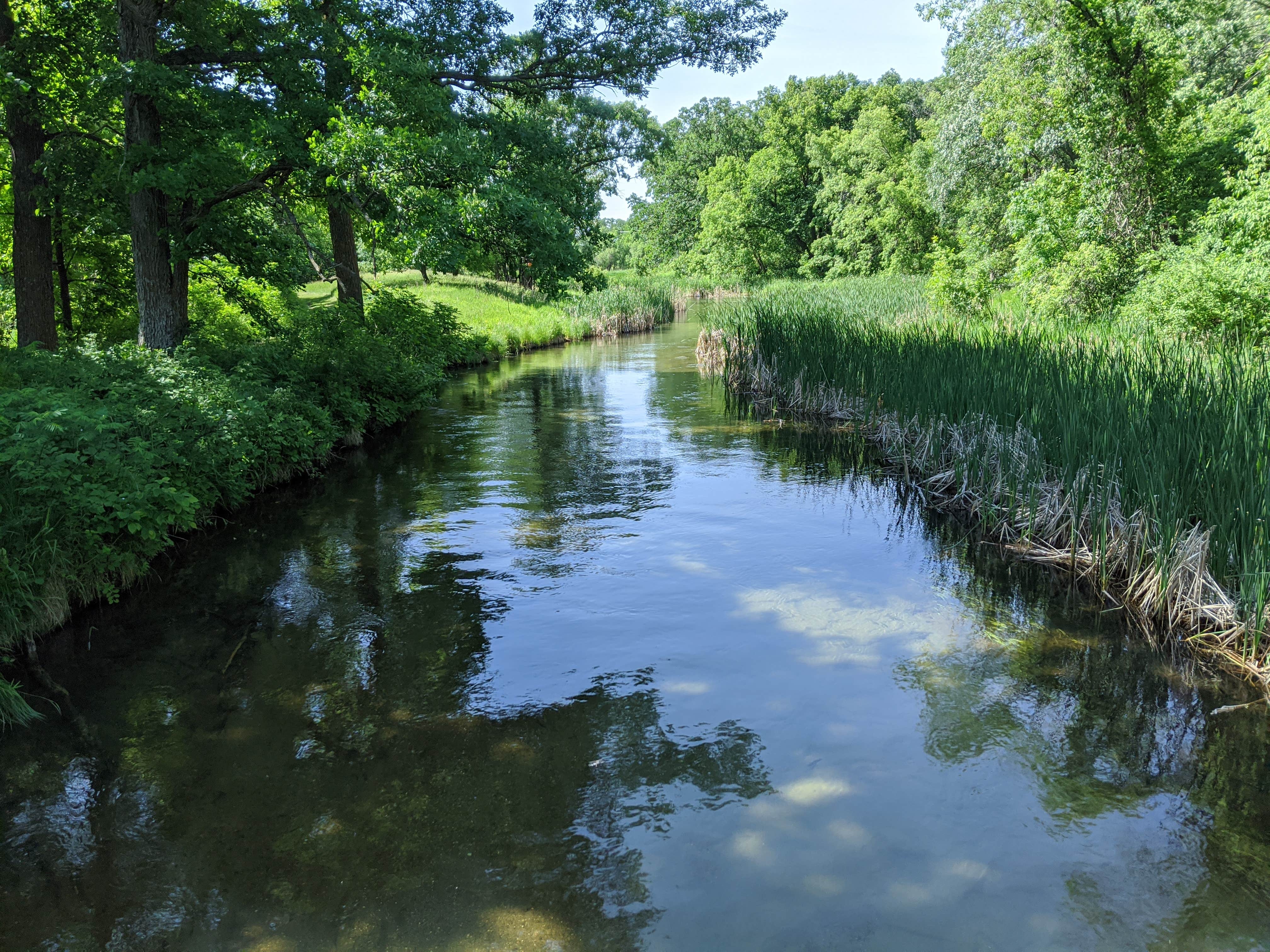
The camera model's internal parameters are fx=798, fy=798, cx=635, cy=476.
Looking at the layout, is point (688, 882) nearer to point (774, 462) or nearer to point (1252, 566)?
point (1252, 566)

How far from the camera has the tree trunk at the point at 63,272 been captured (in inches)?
490

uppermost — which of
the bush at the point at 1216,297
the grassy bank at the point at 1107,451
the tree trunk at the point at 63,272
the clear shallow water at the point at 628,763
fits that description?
Answer: the tree trunk at the point at 63,272

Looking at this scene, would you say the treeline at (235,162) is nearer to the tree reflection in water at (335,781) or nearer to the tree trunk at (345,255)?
the tree trunk at (345,255)

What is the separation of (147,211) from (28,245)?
3137mm

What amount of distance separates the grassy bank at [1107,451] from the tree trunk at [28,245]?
1166cm

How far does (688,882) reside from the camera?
10.3 ft

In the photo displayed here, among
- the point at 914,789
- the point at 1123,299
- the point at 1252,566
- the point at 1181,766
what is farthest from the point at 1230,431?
the point at 1123,299

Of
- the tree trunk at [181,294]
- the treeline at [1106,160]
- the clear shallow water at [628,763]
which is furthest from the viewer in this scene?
the treeline at [1106,160]

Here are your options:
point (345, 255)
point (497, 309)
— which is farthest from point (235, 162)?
point (497, 309)

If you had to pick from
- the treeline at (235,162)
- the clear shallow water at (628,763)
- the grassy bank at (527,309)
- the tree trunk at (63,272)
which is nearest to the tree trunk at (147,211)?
the treeline at (235,162)

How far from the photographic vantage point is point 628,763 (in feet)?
12.9

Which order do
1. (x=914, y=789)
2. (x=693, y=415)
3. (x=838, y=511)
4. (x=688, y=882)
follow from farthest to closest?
(x=693, y=415) < (x=838, y=511) < (x=914, y=789) < (x=688, y=882)

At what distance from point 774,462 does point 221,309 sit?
10959mm

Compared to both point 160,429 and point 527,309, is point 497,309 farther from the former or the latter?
point 160,429
